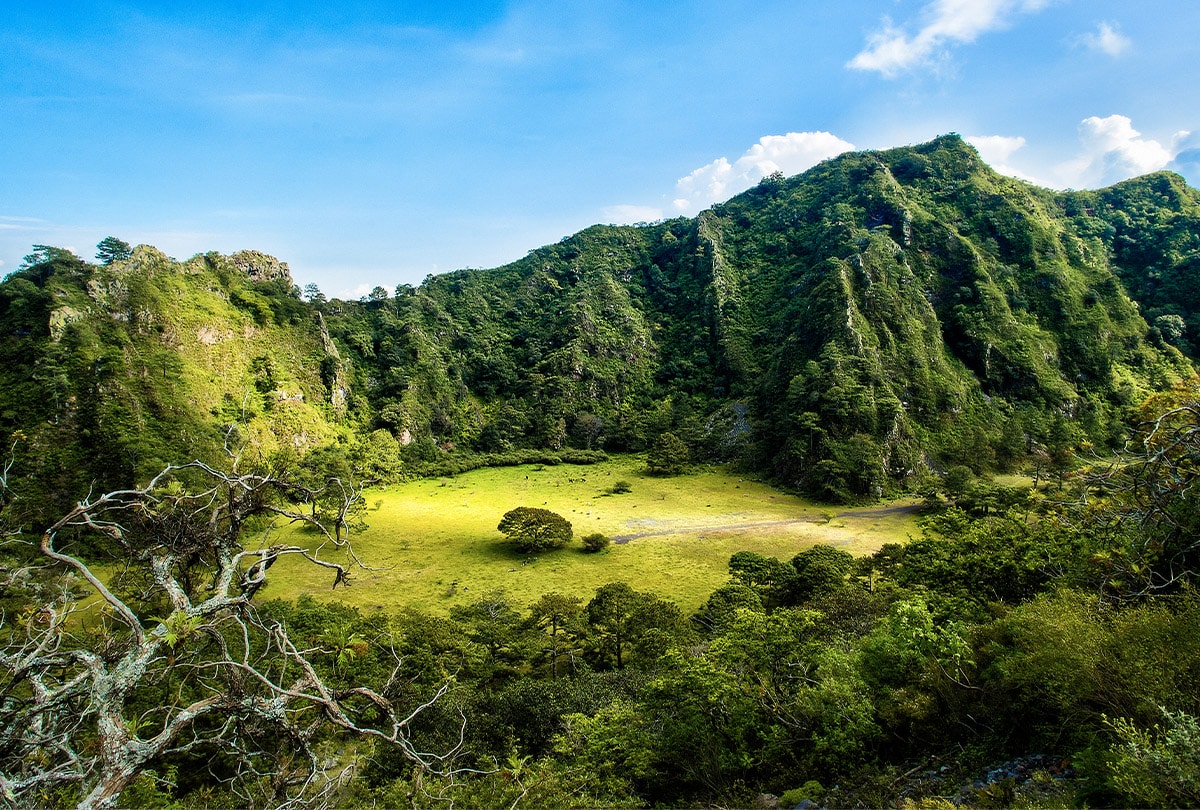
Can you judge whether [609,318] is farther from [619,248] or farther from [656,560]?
[656,560]

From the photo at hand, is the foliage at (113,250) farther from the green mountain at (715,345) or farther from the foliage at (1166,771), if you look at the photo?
the foliage at (1166,771)

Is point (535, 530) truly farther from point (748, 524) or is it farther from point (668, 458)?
point (668, 458)

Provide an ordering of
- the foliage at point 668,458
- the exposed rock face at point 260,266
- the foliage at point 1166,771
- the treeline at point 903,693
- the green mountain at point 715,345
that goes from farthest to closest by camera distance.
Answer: the exposed rock face at point 260,266 → the foliage at point 668,458 → the green mountain at point 715,345 → the treeline at point 903,693 → the foliage at point 1166,771

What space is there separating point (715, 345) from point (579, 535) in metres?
62.3

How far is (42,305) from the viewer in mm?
44281

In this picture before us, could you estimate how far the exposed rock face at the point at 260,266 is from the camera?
230 ft

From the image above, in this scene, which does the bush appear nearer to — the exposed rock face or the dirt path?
the dirt path

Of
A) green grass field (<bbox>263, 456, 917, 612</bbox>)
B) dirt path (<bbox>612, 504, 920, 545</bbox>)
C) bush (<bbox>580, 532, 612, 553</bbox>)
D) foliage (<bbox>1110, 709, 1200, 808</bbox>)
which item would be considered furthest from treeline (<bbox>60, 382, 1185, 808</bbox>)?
dirt path (<bbox>612, 504, 920, 545</bbox>)

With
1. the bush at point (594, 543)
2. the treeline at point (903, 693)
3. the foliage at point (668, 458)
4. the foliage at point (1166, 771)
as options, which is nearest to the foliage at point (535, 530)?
the bush at point (594, 543)

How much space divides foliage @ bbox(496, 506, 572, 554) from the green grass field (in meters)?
1.07

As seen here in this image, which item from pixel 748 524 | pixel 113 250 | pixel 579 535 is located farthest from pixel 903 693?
pixel 113 250

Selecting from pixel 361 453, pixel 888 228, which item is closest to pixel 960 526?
pixel 361 453

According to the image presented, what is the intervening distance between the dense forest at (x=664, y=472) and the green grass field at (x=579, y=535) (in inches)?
136

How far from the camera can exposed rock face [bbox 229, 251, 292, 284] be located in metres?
70.2
